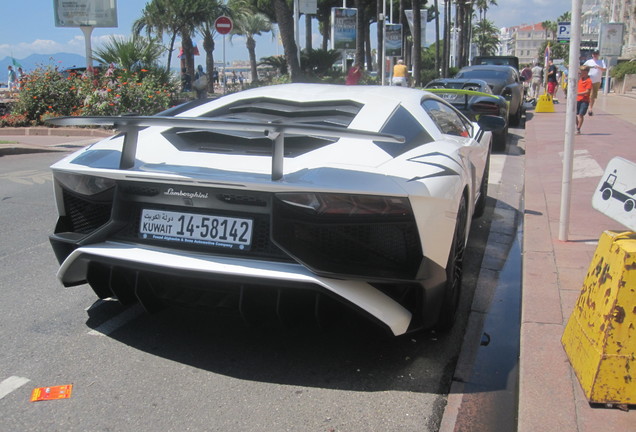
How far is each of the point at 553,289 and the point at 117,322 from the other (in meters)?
2.87

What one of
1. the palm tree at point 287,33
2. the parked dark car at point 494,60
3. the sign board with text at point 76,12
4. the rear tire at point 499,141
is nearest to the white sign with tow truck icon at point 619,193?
the rear tire at point 499,141

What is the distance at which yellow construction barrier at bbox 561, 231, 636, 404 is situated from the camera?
2781 mm

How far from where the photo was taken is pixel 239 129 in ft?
9.95

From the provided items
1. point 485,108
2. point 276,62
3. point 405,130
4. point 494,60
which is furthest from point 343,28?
point 405,130

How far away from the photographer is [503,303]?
462 cm

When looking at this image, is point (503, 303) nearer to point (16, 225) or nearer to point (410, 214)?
point (410, 214)

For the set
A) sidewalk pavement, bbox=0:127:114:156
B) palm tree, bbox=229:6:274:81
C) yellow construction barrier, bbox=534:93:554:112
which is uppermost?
palm tree, bbox=229:6:274:81

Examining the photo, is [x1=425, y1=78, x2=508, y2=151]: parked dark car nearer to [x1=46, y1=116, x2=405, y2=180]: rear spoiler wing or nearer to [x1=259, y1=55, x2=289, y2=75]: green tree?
[x1=46, y1=116, x2=405, y2=180]: rear spoiler wing

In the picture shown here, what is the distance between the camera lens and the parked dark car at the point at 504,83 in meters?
16.3

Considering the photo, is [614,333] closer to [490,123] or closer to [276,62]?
[490,123]

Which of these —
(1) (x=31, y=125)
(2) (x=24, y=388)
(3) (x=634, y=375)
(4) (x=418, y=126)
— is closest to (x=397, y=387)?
(3) (x=634, y=375)

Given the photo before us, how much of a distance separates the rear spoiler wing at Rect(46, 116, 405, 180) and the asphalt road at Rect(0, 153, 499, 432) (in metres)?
0.92

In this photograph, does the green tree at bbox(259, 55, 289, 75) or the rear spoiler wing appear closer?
the rear spoiler wing

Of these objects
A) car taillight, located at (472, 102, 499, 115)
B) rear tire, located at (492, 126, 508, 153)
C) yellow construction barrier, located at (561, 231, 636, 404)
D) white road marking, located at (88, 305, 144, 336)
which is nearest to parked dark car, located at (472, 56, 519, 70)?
rear tire, located at (492, 126, 508, 153)
